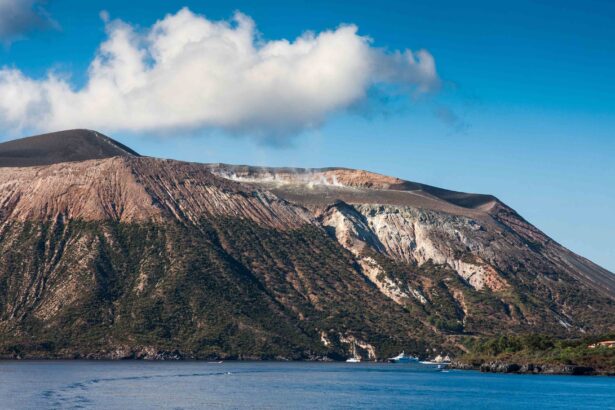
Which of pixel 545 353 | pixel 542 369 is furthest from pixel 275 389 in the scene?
pixel 545 353

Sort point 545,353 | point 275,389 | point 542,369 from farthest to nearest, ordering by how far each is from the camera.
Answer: point 545,353
point 542,369
point 275,389

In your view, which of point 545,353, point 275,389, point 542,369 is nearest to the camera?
point 275,389

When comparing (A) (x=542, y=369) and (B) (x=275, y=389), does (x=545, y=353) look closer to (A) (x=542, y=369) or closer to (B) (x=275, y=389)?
(A) (x=542, y=369)

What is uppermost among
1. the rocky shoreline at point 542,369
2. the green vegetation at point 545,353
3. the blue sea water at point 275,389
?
the green vegetation at point 545,353

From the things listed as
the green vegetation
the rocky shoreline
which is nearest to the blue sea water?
the rocky shoreline

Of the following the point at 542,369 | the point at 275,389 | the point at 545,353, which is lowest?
the point at 275,389

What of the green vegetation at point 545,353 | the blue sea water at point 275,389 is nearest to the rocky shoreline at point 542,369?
the green vegetation at point 545,353

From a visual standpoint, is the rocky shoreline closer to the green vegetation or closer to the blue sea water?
the green vegetation

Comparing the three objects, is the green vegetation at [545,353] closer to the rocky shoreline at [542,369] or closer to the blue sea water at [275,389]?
the rocky shoreline at [542,369]

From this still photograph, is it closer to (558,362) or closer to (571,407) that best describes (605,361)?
(558,362)
